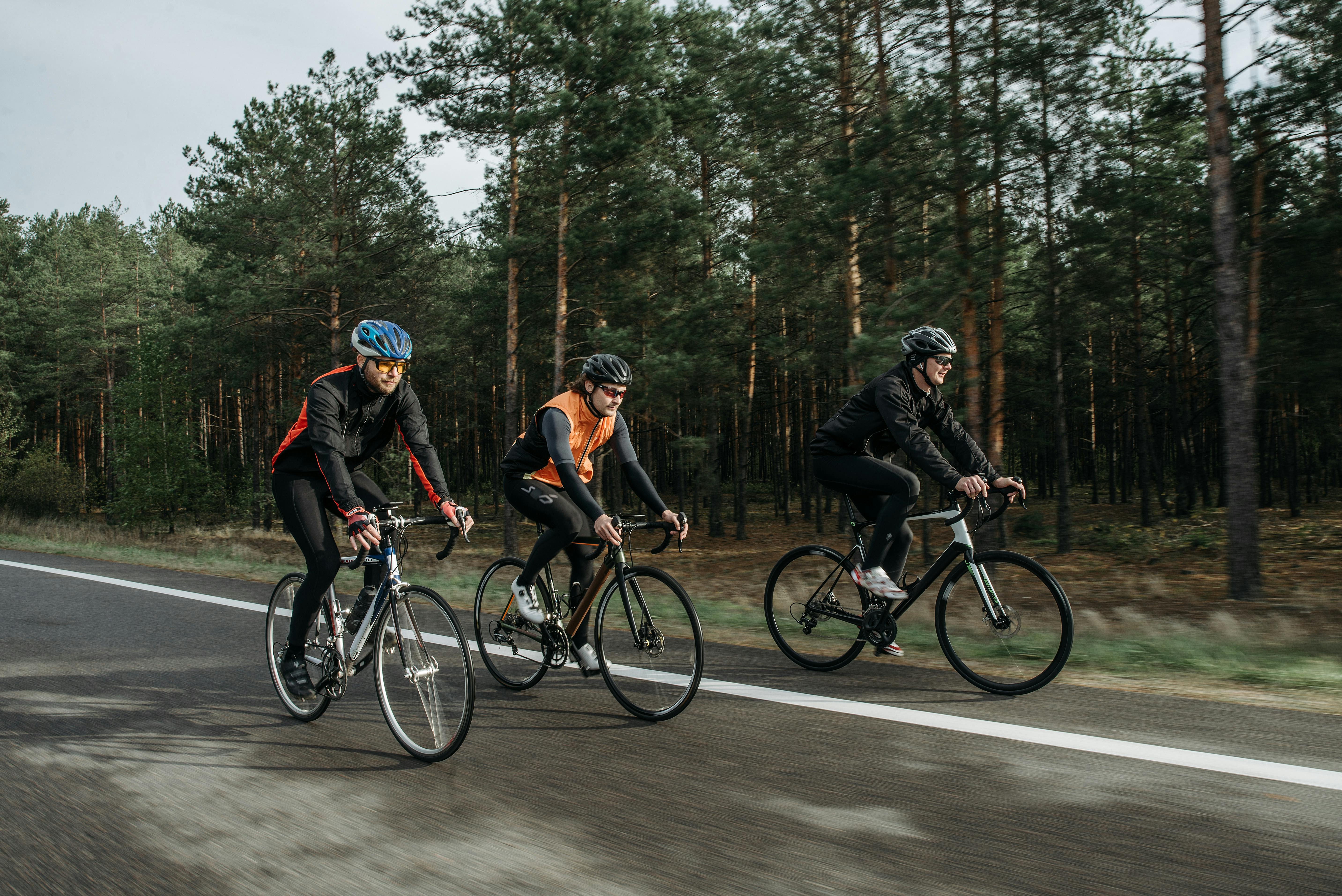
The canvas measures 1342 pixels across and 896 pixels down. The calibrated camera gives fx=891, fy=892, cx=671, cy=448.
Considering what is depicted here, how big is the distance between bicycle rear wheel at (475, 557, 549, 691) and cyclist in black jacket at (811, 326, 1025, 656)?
208cm

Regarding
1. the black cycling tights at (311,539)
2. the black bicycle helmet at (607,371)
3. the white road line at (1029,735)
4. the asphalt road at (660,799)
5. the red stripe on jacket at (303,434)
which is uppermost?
the black bicycle helmet at (607,371)

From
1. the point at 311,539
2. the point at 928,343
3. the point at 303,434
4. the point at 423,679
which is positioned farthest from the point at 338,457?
the point at 928,343

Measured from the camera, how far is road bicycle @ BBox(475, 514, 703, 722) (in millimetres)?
4605

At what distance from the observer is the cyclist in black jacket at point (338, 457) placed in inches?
173

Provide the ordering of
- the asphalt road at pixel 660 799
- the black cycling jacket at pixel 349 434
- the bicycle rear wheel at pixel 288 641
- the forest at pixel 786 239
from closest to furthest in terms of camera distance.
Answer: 1. the asphalt road at pixel 660 799
2. the black cycling jacket at pixel 349 434
3. the bicycle rear wheel at pixel 288 641
4. the forest at pixel 786 239

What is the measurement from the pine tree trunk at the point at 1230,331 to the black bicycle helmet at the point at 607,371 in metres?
9.63

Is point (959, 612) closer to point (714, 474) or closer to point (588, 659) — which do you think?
point (588, 659)

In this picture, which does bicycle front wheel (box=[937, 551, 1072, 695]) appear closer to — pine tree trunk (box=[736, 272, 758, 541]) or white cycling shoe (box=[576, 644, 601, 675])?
white cycling shoe (box=[576, 644, 601, 675])

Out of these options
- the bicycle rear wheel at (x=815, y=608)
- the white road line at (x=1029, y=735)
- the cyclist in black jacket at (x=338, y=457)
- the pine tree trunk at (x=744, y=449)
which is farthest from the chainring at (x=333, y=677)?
the pine tree trunk at (x=744, y=449)

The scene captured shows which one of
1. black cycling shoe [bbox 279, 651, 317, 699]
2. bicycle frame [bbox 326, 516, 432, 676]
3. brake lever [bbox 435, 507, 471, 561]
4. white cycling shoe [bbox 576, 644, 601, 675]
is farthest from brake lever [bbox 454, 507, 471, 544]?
black cycling shoe [bbox 279, 651, 317, 699]

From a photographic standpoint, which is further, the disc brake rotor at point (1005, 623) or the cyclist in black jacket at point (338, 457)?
the disc brake rotor at point (1005, 623)

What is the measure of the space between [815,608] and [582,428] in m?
2.09

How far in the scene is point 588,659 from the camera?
198 inches

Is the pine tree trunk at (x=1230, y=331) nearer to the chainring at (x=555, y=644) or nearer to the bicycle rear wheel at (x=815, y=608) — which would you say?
the bicycle rear wheel at (x=815, y=608)
